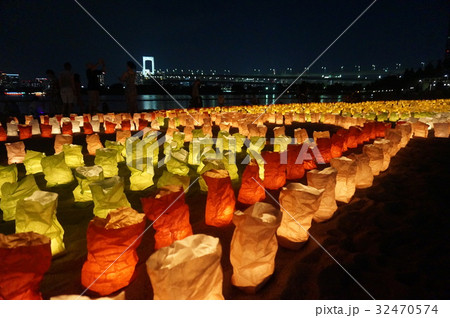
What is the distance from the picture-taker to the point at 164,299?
1.35 meters

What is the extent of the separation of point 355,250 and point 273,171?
1.36 m

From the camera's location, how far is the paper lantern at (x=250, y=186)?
115 inches

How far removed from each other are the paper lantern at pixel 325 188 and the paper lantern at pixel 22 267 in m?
2.15

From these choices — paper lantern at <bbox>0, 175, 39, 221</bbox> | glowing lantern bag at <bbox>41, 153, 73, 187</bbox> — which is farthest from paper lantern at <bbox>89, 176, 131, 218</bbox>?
glowing lantern bag at <bbox>41, 153, 73, 187</bbox>

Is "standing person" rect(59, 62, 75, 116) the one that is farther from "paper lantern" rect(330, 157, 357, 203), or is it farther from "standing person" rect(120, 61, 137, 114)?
"paper lantern" rect(330, 157, 357, 203)

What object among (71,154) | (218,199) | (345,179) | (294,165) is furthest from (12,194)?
(345,179)

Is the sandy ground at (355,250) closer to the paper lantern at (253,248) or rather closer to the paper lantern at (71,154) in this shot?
the paper lantern at (253,248)

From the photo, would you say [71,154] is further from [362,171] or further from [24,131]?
[362,171]

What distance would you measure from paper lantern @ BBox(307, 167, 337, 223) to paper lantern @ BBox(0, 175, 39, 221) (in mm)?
2669

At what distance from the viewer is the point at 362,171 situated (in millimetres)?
3381

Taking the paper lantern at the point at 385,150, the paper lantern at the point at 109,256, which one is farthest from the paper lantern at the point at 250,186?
the paper lantern at the point at 385,150
